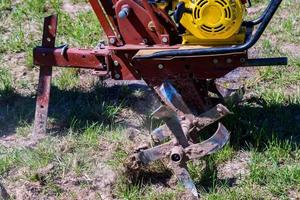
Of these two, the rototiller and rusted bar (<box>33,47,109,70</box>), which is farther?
rusted bar (<box>33,47,109,70</box>)

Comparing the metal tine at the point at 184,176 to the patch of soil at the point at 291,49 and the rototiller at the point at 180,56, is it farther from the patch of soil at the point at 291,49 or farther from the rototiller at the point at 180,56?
the patch of soil at the point at 291,49

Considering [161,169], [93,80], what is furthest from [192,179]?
[93,80]

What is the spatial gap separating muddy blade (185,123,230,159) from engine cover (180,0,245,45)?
579 millimetres

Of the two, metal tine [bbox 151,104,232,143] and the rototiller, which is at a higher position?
the rototiller

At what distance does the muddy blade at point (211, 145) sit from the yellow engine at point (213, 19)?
58 centimetres

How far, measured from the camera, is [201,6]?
14.0 ft

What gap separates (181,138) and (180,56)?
526 mm

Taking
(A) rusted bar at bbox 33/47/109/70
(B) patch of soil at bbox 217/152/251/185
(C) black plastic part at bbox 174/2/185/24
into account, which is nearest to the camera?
(C) black plastic part at bbox 174/2/185/24

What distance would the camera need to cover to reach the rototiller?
4242 millimetres

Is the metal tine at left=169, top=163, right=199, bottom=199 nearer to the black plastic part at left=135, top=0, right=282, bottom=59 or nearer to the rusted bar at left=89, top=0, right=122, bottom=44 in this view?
the black plastic part at left=135, top=0, right=282, bottom=59

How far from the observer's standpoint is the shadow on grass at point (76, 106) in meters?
5.11

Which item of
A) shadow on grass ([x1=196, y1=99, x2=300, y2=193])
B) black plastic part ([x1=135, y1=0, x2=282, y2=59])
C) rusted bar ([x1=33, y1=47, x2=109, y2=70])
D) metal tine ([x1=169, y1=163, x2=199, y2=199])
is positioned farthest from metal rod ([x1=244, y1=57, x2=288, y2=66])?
rusted bar ([x1=33, y1=47, x2=109, y2=70])

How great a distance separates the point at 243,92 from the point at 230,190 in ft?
3.65

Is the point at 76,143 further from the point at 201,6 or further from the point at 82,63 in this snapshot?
the point at 201,6
